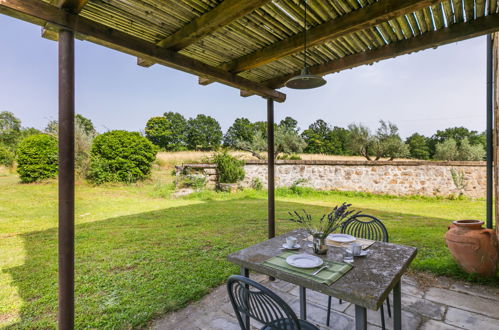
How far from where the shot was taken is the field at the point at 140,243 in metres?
2.23

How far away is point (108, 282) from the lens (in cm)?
263

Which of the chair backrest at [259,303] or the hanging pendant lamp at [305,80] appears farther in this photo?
the hanging pendant lamp at [305,80]

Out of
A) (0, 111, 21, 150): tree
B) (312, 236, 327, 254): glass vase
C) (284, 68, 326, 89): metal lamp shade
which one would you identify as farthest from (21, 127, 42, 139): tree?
(312, 236, 327, 254): glass vase

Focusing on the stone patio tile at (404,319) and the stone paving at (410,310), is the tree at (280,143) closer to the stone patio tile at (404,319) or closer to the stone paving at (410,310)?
the stone paving at (410,310)

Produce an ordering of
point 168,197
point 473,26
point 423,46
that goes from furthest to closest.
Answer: point 168,197 < point 423,46 < point 473,26

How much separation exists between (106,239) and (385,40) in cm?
465

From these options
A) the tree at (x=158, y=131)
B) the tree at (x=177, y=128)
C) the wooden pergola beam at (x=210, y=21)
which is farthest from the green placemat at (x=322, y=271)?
the tree at (x=158, y=131)

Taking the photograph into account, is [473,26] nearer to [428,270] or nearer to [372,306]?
[372,306]

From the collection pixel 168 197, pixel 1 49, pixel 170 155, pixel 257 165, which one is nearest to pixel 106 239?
pixel 168 197

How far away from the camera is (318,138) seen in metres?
25.0

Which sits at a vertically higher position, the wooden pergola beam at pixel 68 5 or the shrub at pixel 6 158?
the wooden pergola beam at pixel 68 5

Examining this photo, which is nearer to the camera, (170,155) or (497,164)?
(497,164)

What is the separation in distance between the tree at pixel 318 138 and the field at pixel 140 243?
54.4 feet

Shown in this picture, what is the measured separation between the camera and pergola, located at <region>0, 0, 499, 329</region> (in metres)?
1.43
